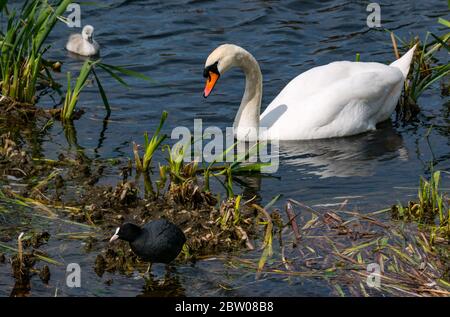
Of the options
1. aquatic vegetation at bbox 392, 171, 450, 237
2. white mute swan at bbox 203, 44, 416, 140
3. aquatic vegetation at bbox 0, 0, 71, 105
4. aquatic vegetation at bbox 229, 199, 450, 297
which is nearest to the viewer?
aquatic vegetation at bbox 229, 199, 450, 297

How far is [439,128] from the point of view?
11.0 meters

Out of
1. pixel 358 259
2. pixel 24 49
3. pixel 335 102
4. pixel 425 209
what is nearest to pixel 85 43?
pixel 24 49

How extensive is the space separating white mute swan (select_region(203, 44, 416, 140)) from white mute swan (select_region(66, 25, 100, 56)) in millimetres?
2667

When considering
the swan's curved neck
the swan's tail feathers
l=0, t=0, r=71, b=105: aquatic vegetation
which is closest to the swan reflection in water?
the swan's curved neck

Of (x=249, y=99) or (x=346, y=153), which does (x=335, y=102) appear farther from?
(x=249, y=99)

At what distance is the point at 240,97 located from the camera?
40.8 feet

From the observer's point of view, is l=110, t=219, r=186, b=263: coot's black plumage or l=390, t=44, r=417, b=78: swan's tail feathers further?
l=390, t=44, r=417, b=78: swan's tail feathers

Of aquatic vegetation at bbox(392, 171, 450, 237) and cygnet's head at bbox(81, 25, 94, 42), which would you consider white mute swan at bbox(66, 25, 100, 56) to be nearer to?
cygnet's head at bbox(81, 25, 94, 42)

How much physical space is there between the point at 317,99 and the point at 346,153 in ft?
2.28

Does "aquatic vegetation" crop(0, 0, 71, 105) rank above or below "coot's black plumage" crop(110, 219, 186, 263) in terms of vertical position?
above

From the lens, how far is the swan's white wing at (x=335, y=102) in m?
11.0

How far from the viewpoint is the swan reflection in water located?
1012cm

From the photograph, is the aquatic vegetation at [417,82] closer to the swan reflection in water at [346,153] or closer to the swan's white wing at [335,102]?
the swan's white wing at [335,102]
